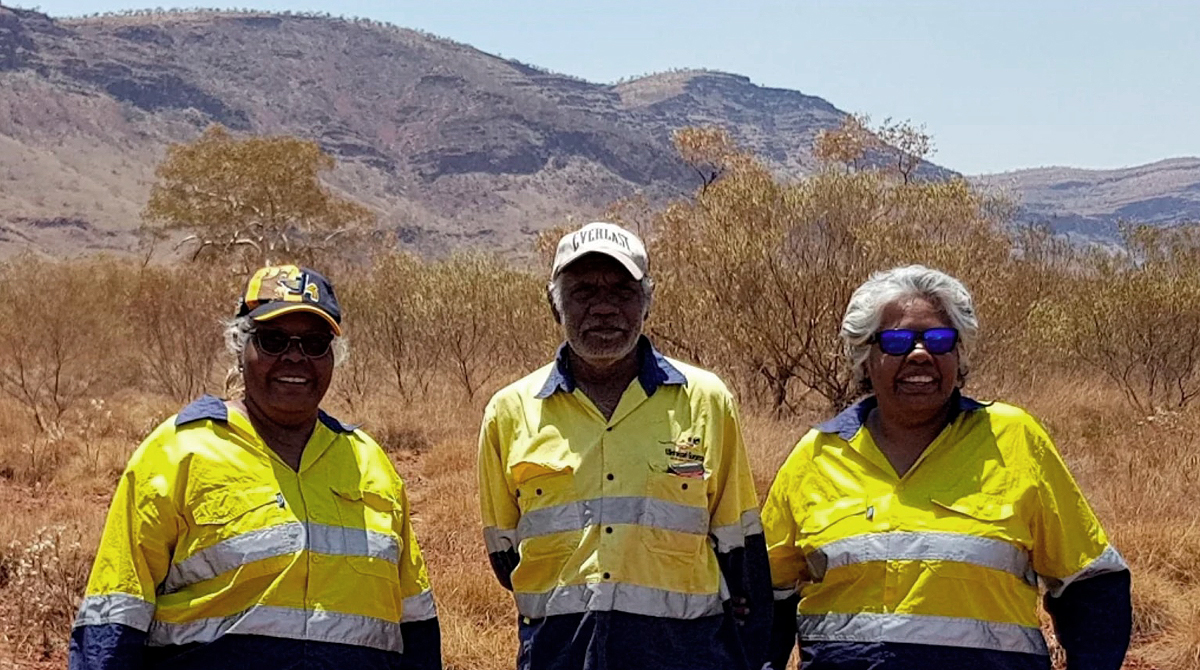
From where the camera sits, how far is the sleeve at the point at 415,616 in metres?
2.78

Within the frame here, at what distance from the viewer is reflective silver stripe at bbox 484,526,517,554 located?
2896 mm

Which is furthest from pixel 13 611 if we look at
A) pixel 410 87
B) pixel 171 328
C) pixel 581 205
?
pixel 410 87

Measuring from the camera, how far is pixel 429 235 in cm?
10544

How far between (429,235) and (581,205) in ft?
118

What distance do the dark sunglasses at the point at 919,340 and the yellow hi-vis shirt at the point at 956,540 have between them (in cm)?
16

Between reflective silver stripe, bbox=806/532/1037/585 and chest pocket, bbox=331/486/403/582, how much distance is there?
113cm

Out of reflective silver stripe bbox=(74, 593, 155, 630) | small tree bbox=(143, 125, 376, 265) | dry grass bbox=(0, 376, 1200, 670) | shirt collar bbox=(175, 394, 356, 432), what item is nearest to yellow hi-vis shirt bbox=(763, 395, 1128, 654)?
shirt collar bbox=(175, 394, 356, 432)

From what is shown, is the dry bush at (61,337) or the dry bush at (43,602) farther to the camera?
the dry bush at (61,337)

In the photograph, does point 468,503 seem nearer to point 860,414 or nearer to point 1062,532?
point 860,414

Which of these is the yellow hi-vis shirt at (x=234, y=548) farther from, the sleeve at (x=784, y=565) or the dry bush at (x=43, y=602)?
the dry bush at (x=43, y=602)

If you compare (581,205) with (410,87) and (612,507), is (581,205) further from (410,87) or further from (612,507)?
(612,507)

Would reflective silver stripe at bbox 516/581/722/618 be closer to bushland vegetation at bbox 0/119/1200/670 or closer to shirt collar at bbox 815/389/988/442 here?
shirt collar at bbox 815/389/988/442

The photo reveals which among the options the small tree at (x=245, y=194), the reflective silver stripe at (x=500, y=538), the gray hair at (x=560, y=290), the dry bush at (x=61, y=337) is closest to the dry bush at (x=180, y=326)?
the dry bush at (x=61, y=337)

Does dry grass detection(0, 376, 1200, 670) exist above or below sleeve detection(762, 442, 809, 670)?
below
